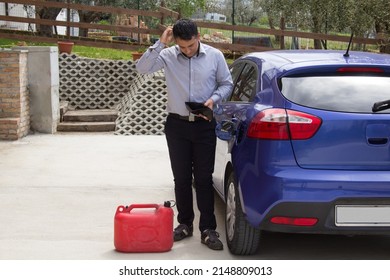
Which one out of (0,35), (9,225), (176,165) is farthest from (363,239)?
(0,35)

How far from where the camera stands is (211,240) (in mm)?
5508

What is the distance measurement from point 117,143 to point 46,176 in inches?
117

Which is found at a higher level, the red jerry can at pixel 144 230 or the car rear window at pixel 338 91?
the car rear window at pixel 338 91

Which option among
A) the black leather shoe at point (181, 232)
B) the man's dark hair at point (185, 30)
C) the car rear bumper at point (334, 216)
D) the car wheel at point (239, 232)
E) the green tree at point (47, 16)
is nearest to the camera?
the car rear bumper at point (334, 216)

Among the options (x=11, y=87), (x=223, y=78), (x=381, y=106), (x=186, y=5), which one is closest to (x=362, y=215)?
(x=381, y=106)

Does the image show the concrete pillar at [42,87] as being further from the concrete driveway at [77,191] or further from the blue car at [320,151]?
the blue car at [320,151]

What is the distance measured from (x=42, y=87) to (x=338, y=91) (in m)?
8.37

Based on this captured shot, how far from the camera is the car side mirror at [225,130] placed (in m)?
5.46

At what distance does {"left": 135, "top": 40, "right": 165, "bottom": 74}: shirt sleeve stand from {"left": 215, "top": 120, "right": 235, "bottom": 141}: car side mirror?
2.27 feet

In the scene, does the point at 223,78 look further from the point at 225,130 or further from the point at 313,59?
the point at 313,59

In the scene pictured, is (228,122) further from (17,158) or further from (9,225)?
(17,158)

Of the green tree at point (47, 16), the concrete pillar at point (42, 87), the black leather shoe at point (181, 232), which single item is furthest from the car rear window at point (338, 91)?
the green tree at point (47, 16)

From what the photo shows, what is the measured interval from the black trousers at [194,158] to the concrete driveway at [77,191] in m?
0.33

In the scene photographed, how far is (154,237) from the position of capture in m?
5.28
